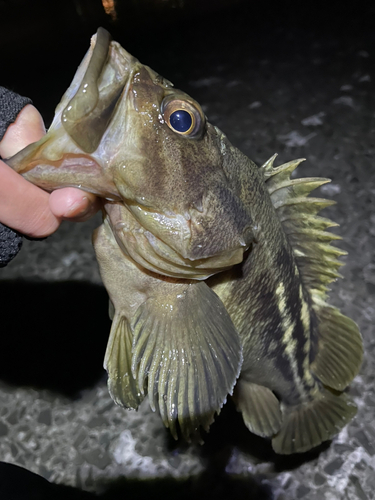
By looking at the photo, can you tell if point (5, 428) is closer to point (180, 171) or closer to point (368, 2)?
point (180, 171)

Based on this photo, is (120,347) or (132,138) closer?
(132,138)

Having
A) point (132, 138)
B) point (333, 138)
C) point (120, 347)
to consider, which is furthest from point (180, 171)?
point (333, 138)

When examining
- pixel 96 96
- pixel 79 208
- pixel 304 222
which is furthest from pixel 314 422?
pixel 96 96

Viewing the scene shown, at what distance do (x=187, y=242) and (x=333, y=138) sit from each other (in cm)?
156

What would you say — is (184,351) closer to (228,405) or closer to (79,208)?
(79,208)

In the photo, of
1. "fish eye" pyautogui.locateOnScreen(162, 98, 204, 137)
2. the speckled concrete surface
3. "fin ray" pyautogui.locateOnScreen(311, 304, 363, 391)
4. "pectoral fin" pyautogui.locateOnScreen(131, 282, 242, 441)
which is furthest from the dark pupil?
the speckled concrete surface

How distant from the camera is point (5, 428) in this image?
1396 millimetres

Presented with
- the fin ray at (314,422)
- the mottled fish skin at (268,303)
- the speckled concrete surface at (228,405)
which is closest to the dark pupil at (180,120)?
the mottled fish skin at (268,303)

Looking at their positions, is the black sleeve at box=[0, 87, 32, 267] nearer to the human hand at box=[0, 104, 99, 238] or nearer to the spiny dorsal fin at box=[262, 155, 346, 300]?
the human hand at box=[0, 104, 99, 238]

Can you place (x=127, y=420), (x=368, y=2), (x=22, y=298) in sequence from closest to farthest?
(x=127, y=420) → (x=22, y=298) → (x=368, y=2)

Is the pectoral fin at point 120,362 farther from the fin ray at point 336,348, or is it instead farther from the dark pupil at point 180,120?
the fin ray at point 336,348

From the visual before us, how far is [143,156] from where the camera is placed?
62 cm

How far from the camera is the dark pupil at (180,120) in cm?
63

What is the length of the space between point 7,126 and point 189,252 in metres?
0.39
